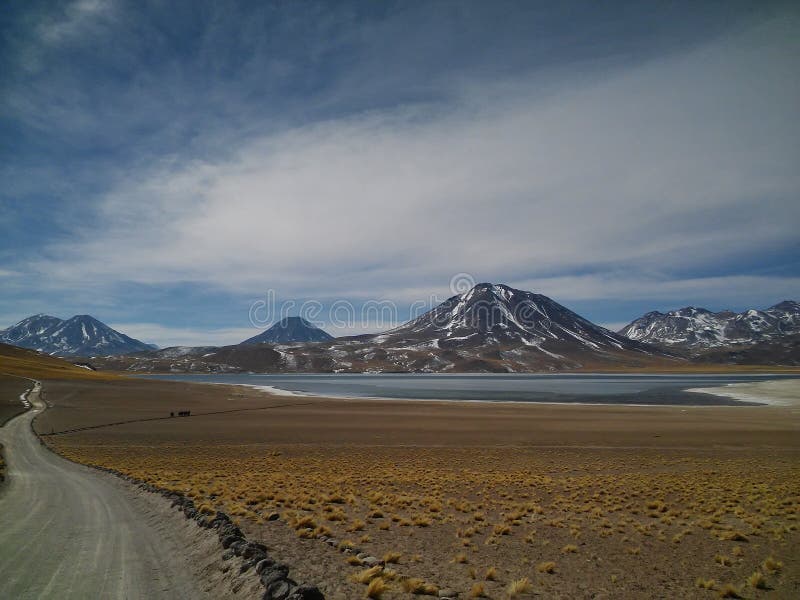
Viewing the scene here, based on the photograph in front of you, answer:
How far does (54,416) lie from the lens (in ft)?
173

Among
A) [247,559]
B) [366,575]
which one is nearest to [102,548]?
[247,559]

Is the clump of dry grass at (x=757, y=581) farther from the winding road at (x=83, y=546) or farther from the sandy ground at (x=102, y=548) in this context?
the winding road at (x=83, y=546)

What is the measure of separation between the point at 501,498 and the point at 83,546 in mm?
14269

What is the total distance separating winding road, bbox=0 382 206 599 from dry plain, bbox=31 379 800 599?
2.43 metres

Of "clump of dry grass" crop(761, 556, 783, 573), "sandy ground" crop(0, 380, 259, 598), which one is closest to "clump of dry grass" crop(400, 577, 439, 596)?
"sandy ground" crop(0, 380, 259, 598)

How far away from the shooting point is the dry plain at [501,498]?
11086 mm

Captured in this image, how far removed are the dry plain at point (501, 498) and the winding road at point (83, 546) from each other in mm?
2432

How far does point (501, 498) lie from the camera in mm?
19281

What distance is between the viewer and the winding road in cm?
934

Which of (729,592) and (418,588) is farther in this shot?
(729,592)

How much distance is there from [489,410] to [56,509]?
188ft

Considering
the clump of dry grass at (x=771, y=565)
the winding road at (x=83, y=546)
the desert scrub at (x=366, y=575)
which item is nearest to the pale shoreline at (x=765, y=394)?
the clump of dry grass at (x=771, y=565)

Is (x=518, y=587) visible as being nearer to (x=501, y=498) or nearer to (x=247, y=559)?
(x=247, y=559)

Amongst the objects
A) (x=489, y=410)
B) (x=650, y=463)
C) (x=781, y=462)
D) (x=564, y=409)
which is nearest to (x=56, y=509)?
(x=650, y=463)
